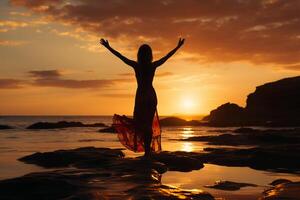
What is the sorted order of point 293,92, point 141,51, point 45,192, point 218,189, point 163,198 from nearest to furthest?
point 163,198 → point 45,192 → point 218,189 → point 141,51 → point 293,92

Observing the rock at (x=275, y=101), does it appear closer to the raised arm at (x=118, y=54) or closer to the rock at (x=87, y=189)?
the raised arm at (x=118, y=54)

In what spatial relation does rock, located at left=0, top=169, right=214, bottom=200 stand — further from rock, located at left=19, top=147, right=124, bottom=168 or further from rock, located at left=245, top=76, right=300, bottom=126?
rock, located at left=245, top=76, right=300, bottom=126

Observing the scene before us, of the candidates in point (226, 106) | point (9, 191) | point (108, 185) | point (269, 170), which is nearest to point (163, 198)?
point (108, 185)

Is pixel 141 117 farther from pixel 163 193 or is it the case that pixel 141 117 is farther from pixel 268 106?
Answer: pixel 268 106

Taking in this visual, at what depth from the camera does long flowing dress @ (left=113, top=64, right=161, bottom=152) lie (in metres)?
12.7

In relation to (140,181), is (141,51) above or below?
above

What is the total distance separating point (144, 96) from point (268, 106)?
318ft

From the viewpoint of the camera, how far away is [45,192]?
7332 millimetres

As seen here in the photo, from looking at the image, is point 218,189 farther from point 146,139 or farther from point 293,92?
point 293,92

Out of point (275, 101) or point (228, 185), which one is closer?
point (228, 185)

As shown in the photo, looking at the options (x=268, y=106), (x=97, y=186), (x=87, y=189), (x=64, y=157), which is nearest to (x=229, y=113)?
(x=268, y=106)

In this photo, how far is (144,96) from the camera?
12.7m

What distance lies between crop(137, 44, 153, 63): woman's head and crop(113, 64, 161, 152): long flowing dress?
0.18m

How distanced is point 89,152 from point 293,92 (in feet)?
301
